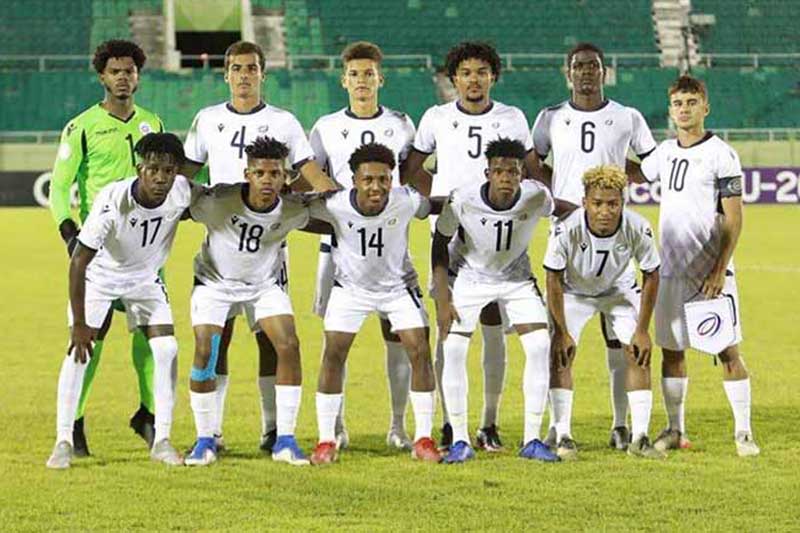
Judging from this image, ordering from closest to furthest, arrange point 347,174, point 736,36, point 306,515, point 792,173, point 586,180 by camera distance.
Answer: point 306,515
point 586,180
point 347,174
point 792,173
point 736,36

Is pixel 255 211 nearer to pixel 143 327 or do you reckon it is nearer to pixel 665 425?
pixel 143 327

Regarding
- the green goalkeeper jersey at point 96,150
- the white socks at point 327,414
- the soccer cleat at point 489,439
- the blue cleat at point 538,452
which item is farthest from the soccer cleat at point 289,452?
the green goalkeeper jersey at point 96,150

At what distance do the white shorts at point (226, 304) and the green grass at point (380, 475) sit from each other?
721 mm

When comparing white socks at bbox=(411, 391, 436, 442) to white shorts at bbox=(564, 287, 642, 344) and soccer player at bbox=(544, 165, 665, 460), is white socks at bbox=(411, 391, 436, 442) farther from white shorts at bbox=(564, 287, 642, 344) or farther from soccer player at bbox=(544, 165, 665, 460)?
white shorts at bbox=(564, 287, 642, 344)

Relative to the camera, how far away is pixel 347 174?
8531mm

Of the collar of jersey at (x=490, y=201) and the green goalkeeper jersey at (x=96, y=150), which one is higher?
the green goalkeeper jersey at (x=96, y=150)

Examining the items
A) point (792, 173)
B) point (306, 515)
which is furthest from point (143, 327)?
point (792, 173)

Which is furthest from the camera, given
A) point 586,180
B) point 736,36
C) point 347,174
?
point 736,36

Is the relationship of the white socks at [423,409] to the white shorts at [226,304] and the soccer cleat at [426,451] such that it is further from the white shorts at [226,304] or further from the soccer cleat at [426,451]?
the white shorts at [226,304]

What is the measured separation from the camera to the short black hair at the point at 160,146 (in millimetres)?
7555

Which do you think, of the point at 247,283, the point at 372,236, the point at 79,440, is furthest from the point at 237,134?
the point at 79,440

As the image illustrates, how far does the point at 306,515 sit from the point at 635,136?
3.12 m

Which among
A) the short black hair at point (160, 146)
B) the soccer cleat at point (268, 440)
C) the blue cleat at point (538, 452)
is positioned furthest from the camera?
the soccer cleat at point (268, 440)

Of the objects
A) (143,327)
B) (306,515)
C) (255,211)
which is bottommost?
(306,515)
